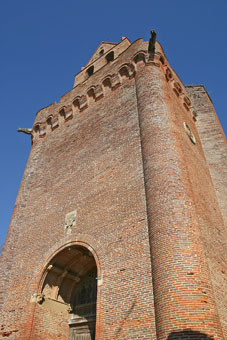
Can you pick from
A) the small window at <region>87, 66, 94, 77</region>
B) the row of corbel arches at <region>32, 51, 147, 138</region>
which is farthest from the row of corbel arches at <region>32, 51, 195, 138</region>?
the small window at <region>87, 66, 94, 77</region>

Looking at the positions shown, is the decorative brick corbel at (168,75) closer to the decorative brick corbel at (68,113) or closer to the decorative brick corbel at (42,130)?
the decorative brick corbel at (68,113)

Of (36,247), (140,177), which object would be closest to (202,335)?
(140,177)

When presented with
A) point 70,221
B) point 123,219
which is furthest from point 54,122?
point 123,219

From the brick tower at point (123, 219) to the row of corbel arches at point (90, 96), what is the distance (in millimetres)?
57

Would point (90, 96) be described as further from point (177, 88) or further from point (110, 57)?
point (110, 57)

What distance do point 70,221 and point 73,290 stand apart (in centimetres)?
260

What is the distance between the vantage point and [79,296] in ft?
33.6

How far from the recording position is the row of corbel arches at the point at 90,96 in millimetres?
12141

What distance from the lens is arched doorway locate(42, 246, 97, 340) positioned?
921cm

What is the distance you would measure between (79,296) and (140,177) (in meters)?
4.86

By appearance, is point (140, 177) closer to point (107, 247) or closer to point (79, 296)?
point (107, 247)

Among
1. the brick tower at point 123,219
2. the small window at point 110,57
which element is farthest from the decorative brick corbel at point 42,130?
the small window at point 110,57

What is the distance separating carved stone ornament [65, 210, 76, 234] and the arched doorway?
65 centimetres

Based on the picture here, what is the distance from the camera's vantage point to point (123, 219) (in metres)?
8.23
